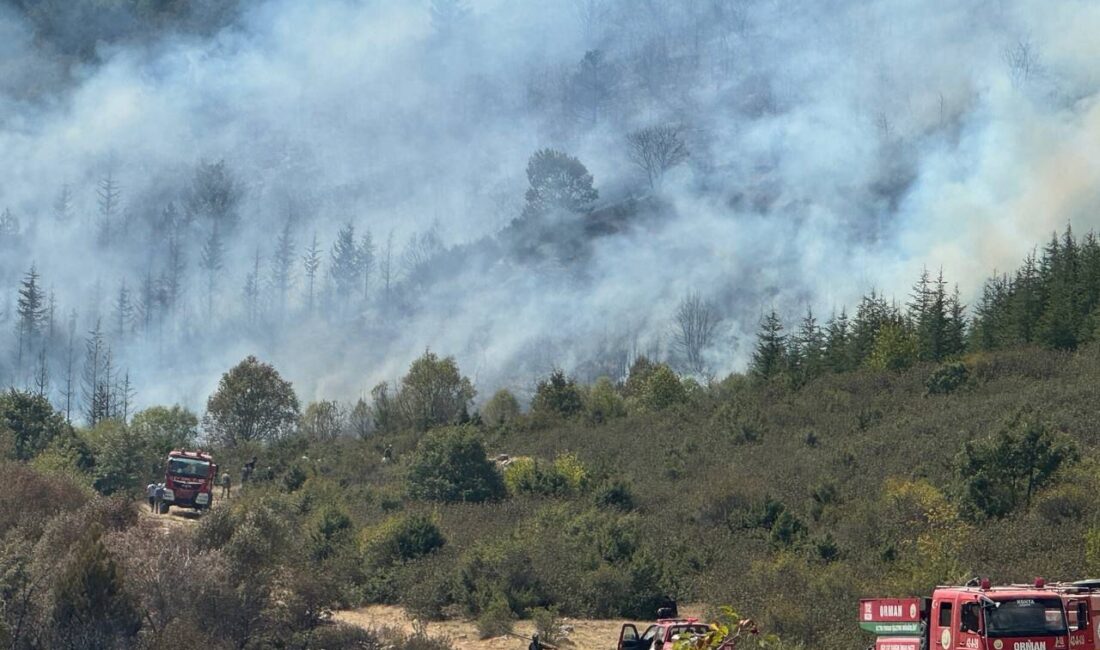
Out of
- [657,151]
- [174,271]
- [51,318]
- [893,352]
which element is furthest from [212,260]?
[893,352]

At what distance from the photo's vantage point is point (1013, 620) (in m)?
20.6

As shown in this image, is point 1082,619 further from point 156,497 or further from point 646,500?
point 156,497

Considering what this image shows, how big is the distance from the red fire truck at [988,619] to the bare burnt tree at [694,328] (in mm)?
118800

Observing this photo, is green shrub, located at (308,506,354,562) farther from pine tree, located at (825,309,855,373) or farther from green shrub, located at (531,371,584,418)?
pine tree, located at (825,309,855,373)

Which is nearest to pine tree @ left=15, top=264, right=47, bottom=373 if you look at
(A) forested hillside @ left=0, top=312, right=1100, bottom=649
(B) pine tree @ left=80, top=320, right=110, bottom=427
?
(B) pine tree @ left=80, top=320, right=110, bottom=427

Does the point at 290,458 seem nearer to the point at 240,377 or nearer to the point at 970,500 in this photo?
the point at 240,377

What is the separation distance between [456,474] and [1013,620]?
127 ft

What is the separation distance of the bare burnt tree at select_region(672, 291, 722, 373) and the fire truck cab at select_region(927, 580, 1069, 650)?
119841mm

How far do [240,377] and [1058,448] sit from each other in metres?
59.7

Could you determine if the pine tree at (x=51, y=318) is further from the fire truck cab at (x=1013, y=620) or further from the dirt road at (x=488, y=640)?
the fire truck cab at (x=1013, y=620)

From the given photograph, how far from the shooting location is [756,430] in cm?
6575

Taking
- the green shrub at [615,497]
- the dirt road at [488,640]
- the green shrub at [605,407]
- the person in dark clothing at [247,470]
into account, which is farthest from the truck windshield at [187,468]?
the green shrub at [605,407]

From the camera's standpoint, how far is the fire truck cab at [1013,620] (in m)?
20.5

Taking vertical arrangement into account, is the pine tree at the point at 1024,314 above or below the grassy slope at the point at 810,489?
above
